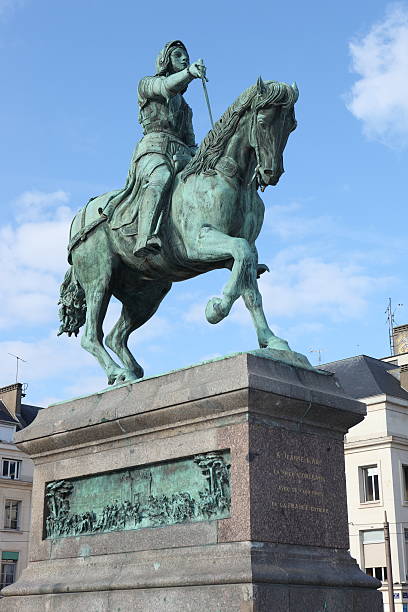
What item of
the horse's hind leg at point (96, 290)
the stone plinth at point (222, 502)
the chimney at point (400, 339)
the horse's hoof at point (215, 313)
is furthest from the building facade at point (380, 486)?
the horse's hoof at point (215, 313)

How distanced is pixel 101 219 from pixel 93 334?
55.3 inches

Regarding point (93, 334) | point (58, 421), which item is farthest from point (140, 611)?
point (93, 334)

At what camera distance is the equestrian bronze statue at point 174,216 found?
364 inches

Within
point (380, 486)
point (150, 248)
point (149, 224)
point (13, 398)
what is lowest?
point (150, 248)

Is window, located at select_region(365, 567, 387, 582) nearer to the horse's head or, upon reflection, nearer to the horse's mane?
the horse's mane

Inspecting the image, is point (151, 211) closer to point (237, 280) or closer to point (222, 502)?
point (237, 280)

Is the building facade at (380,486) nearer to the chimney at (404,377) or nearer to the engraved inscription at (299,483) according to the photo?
the chimney at (404,377)

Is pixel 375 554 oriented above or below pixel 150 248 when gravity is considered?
above

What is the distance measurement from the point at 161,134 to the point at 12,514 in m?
40.8

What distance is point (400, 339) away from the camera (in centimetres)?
5441

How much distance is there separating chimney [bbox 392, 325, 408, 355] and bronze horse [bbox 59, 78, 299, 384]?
4398 cm

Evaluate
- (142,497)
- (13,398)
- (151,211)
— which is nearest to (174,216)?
(151,211)

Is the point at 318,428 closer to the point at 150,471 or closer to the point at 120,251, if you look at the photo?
the point at 150,471

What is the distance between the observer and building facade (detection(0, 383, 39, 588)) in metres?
46.9
